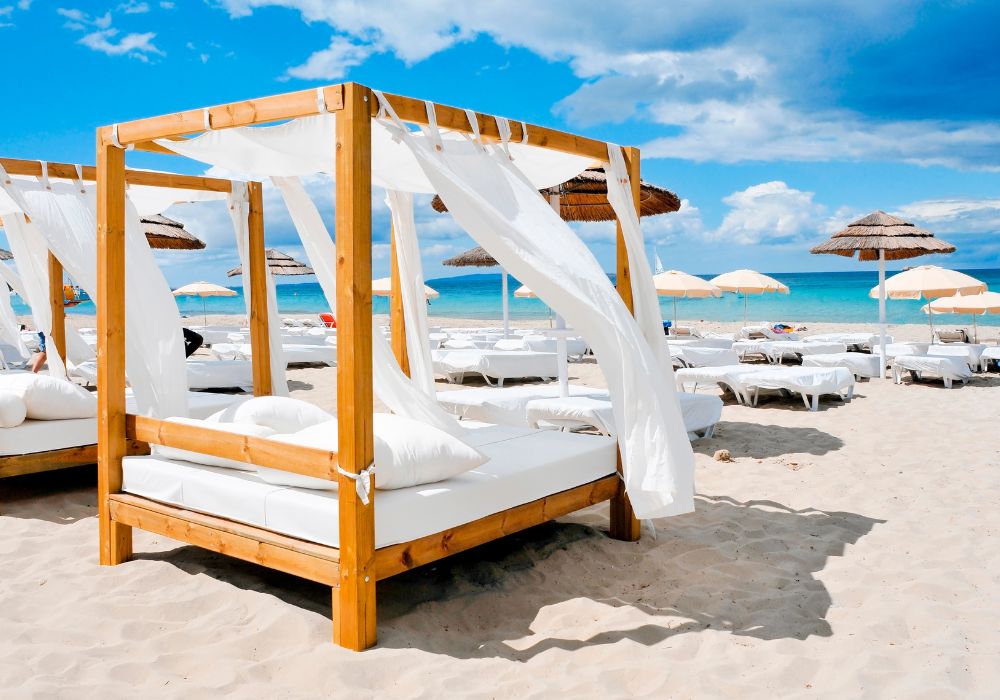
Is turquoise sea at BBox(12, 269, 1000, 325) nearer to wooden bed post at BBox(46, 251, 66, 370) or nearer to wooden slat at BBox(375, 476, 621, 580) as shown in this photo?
wooden slat at BBox(375, 476, 621, 580)

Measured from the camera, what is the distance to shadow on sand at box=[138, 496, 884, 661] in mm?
3139

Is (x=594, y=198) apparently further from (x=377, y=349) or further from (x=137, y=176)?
(x=137, y=176)

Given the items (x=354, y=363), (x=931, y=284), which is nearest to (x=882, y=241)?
Answer: (x=931, y=284)

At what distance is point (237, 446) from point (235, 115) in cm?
144

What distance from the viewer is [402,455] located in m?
3.19

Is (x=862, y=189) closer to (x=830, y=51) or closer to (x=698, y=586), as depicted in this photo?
(x=830, y=51)

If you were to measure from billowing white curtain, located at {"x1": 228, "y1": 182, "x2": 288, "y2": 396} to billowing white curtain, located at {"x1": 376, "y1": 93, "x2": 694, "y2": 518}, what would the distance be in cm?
236

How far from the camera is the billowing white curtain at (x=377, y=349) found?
400 centimetres

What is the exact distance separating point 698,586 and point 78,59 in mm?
29816

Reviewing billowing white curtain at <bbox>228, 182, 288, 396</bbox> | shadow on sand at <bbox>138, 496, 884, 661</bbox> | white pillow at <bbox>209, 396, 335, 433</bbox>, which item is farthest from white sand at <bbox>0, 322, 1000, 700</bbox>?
billowing white curtain at <bbox>228, 182, 288, 396</bbox>

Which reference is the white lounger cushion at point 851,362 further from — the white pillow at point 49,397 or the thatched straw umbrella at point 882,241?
the white pillow at point 49,397

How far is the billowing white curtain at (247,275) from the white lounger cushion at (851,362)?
770cm

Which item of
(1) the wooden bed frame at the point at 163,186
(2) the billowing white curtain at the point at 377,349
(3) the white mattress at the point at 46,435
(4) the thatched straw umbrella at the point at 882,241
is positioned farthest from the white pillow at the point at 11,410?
(4) the thatched straw umbrella at the point at 882,241

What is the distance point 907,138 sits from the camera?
987 inches
